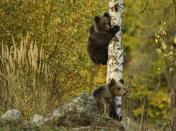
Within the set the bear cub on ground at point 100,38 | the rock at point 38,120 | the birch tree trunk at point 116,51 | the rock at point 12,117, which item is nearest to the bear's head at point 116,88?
the birch tree trunk at point 116,51

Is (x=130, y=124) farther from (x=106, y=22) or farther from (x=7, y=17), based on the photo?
(x=7, y=17)

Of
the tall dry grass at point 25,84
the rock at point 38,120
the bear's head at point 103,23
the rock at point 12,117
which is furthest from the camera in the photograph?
the bear's head at point 103,23

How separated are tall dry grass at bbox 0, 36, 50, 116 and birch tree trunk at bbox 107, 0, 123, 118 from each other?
123cm

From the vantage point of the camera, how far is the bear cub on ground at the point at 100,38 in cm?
1349

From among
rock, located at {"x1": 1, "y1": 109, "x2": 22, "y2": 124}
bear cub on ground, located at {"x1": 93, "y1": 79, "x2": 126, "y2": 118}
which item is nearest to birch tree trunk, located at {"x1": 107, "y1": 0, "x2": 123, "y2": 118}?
bear cub on ground, located at {"x1": 93, "y1": 79, "x2": 126, "y2": 118}

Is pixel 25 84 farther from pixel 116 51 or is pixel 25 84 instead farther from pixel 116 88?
pixel 116 51

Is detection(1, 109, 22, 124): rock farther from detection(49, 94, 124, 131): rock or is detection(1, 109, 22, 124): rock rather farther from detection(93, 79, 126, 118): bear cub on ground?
detection(93, 79, 126, 118): bear cub on ground

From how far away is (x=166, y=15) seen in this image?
13586mm

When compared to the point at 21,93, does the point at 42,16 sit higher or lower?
higher

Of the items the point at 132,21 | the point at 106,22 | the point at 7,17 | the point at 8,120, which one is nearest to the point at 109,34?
the point at 106,22

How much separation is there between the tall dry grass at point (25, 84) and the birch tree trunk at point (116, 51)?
1228 mm

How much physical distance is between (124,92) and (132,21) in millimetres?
29818

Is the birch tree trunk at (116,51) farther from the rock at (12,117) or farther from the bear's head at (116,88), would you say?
the rock at (12,117)

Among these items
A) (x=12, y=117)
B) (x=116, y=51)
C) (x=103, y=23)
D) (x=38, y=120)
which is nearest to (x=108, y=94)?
(x=116, y=51)
